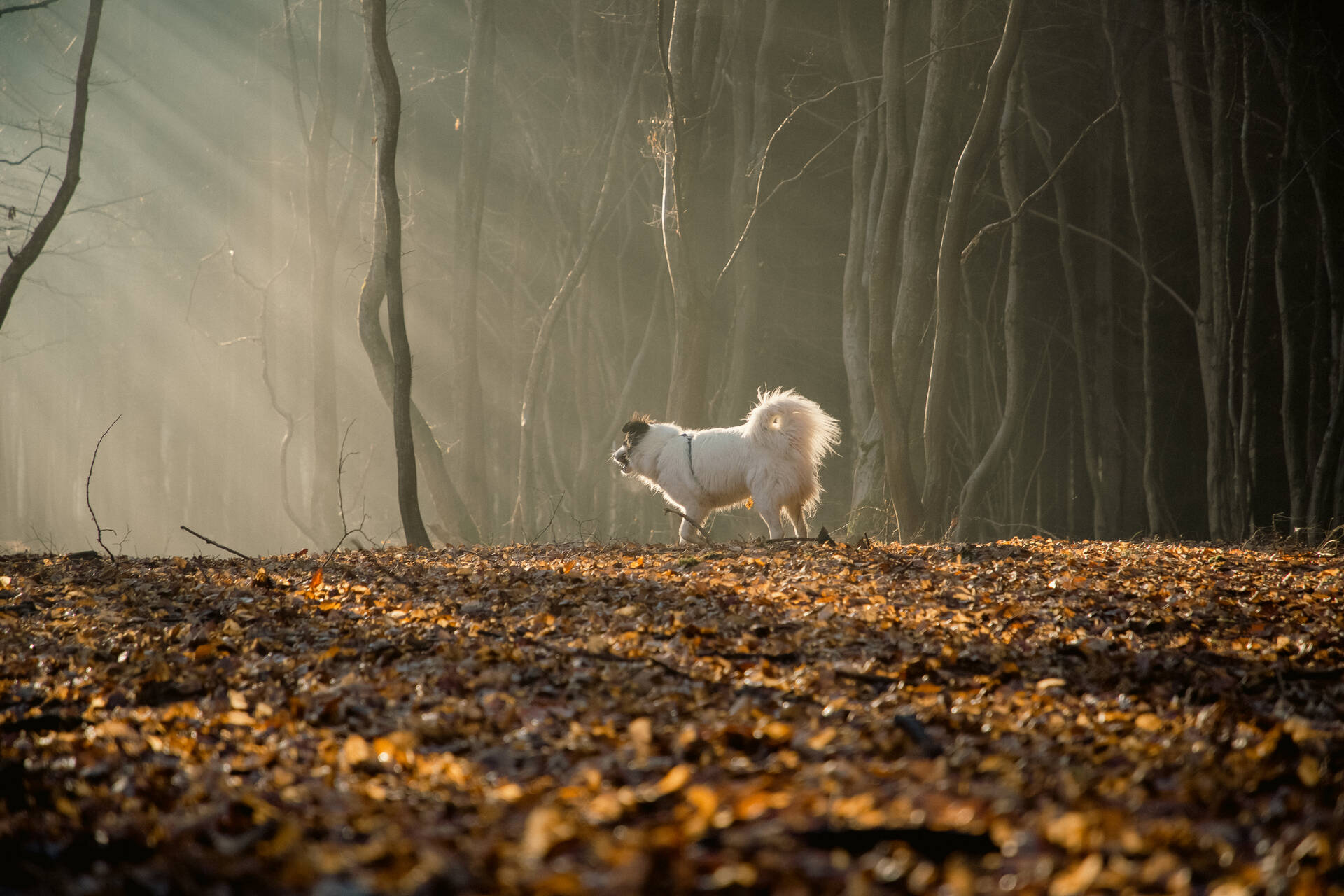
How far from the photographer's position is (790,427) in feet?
28.8

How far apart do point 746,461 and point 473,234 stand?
981 centimetres

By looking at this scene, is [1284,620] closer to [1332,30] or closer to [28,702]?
[28,702]

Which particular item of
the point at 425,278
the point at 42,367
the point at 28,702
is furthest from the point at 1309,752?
the point at 42,367

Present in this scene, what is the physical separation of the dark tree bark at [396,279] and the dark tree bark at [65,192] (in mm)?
3273

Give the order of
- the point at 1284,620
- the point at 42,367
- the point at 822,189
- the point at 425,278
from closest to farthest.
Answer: the point at 1284,620 → the point at 822,189 → the point at 425,278 → the point at 42,367

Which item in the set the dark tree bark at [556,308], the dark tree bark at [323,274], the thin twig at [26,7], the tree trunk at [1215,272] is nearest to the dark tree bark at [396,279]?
the thin twig at [26,7]

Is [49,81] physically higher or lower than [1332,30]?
higher

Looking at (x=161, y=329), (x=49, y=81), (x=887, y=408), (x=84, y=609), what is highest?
(x=49, y=81)

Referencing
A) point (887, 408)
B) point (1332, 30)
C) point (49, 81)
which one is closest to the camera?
point (887, 408)

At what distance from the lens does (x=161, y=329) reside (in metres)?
40.6

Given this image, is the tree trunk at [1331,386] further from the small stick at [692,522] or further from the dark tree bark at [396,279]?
the dark tree bark at [396,279]

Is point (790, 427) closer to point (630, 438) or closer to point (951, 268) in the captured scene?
point (630, 438)

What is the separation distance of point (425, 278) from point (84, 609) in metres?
24.2

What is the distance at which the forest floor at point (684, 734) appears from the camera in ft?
6.30
